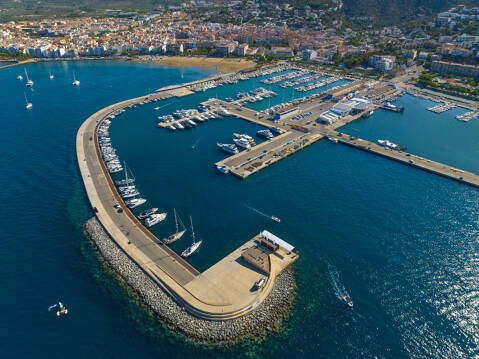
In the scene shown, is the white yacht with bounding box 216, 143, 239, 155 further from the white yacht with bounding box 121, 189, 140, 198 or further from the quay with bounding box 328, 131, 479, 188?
the quay with bounding box 328, 131, 479, 188

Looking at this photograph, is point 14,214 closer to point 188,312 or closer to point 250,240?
point 188,312

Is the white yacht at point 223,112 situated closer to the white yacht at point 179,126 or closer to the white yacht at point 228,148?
the white yacht at point 179,126

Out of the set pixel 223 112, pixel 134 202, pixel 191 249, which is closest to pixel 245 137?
pixel 223 112

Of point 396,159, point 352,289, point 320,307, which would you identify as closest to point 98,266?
point 320,307

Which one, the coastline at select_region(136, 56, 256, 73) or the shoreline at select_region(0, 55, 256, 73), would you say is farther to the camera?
the shoreline at select_region(0, 55, 256, 73)

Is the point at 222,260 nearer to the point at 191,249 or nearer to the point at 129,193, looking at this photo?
the point at 191,249

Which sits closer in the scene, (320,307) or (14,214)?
(320,307)

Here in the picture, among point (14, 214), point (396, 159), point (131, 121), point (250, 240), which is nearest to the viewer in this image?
point (250, 240)

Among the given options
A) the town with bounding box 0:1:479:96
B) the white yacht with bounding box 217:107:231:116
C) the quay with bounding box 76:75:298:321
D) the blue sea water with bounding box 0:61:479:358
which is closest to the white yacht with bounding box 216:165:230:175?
the blue sea water with bounding box 0:61:479:358
